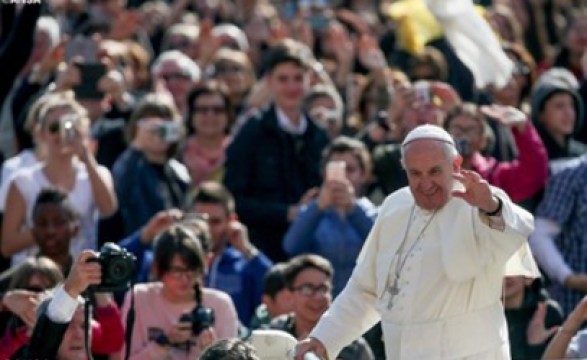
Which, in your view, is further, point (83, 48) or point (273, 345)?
point (83, 48)

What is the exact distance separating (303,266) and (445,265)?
90.2 inches

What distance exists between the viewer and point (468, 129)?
13141mm

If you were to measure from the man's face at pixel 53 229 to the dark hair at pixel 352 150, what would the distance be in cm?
180

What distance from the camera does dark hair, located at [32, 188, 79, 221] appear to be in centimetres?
1227

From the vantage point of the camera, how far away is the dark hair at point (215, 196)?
1289 cm

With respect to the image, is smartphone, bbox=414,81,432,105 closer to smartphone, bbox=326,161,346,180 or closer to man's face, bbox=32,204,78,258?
smartphone, bbox=326,161,346,180

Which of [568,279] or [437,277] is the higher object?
[437,277]

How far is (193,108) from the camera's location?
14.5 metres

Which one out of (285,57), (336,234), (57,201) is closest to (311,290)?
(336,234)

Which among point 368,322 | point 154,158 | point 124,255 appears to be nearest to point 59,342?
point 124,255

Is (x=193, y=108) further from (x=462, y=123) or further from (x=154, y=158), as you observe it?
(x=462, y=123)

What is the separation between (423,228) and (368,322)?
1.88ft

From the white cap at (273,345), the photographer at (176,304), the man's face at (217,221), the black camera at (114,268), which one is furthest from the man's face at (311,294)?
the black camera at (114,268)

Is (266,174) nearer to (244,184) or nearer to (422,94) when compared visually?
(244,184)
